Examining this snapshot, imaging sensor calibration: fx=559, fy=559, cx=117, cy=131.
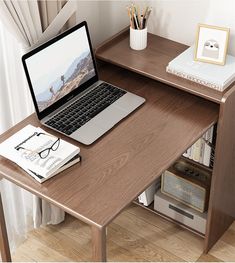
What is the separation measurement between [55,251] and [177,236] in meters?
0.56

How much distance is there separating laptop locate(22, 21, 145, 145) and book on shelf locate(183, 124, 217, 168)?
0.35 metres

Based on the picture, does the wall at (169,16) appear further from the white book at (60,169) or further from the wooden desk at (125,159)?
the white book at (60,169)

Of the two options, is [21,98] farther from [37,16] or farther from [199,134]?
[199,134]

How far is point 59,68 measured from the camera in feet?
6.84

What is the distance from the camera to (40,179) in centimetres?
178

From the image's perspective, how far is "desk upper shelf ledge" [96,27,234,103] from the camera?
210 cm

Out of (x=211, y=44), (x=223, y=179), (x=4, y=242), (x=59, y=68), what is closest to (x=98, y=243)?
(x=4, y=242)

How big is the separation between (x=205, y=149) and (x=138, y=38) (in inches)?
21.4

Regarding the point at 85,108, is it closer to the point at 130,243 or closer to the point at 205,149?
the point at 205,149

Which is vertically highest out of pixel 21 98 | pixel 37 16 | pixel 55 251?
pixel 37 16

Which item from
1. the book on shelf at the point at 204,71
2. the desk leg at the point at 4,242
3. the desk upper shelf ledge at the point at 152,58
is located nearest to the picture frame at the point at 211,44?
the book on shelf at the point at 204,71

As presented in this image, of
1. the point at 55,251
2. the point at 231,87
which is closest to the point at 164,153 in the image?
the point at 231,87

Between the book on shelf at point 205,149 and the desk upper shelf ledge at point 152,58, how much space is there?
265 mm

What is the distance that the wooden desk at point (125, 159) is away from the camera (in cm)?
171
